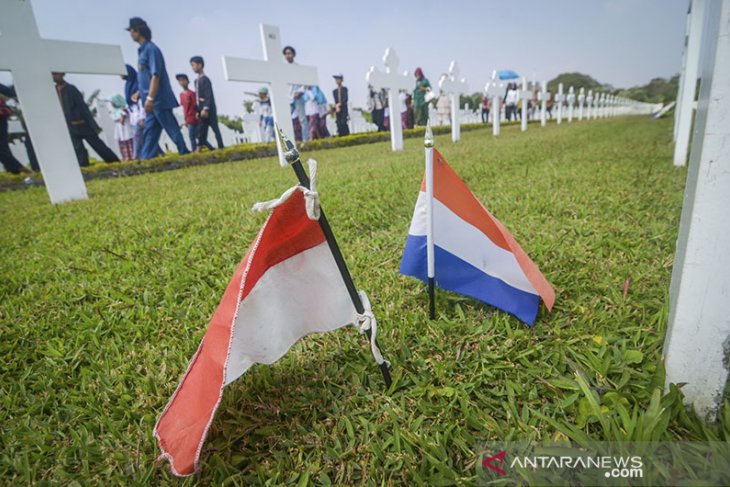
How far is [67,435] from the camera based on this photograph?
109 cm

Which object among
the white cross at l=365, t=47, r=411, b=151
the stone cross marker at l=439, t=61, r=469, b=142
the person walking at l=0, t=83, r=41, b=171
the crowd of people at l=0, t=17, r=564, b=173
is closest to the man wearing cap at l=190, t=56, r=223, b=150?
the crowd of people at l=0, t=17, r=564, b=173

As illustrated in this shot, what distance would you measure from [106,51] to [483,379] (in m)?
5.34

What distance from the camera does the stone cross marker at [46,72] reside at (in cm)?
371

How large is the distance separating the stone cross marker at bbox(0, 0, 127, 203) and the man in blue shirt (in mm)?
2997

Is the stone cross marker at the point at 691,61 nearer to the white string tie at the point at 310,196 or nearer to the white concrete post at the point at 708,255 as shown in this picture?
the white concrete post at the point at 708,255

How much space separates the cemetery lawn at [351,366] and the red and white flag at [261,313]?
0.15 m

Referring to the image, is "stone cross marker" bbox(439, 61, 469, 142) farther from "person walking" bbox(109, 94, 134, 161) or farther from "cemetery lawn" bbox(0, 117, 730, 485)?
"person walking" bbox(109, 94, 134, 161)

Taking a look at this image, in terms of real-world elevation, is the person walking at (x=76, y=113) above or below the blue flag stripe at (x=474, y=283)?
above

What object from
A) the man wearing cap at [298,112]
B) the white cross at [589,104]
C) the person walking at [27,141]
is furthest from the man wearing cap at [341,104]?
the white cross at [589,104]

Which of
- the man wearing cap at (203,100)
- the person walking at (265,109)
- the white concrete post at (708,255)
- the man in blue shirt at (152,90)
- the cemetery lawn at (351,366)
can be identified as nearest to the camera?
the white concrete post at (708,255)

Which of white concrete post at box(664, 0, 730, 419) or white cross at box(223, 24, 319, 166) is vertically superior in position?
white cross at box(223, 24, 319, 166)

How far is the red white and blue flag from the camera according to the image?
131cm

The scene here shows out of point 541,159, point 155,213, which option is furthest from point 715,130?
point 541,159

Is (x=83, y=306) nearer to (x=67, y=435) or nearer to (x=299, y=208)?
(x=67, y=435)
